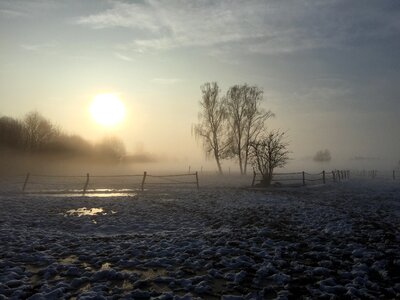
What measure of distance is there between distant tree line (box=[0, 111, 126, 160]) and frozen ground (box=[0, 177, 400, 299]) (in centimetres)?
4817

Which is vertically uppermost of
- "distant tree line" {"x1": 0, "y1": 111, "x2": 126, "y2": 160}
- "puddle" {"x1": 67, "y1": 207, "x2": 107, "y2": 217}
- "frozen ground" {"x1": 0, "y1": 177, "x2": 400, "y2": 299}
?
"distant tree line" {"x1": 0, "y1": 111, "x2": 126, "y2": 160}

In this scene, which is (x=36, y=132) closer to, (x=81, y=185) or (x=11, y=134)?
(x=11, y=134)

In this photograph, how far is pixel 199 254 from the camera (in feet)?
30.0

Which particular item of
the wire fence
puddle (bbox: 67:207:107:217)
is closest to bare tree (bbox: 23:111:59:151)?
the wire fence

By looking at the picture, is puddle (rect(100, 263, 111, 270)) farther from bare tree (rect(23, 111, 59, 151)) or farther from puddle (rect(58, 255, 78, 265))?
bare tree (rect(23, 111, 59, 151))

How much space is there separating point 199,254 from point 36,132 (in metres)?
63.3

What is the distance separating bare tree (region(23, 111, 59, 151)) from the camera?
2452 inches

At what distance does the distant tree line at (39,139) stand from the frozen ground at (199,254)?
48172 mm

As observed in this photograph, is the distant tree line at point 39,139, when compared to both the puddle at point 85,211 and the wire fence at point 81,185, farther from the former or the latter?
the puddle at point 85,211

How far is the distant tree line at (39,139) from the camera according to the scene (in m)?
58.6

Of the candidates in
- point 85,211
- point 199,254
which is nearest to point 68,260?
point 199,254

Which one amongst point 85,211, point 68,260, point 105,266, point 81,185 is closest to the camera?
point 105,266

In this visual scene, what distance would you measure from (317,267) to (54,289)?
564 cm

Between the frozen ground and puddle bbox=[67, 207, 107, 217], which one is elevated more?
puddle bbox=[67, 207, 107, 217]
